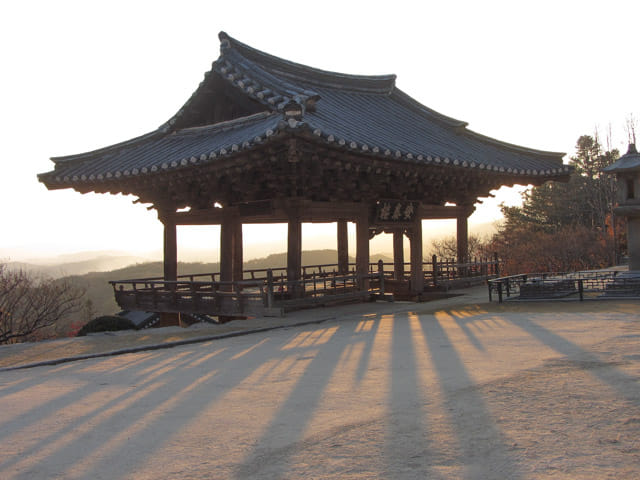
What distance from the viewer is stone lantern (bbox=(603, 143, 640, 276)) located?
13344 millimetres

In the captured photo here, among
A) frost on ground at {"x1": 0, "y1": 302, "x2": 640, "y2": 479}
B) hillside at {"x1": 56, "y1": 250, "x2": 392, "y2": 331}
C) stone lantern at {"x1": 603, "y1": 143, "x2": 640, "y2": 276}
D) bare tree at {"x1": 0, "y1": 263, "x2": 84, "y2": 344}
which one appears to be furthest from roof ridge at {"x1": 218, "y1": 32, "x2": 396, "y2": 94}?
hillside at {"x1": 56, "y1": 250, "x2": 392, "y2": 331}

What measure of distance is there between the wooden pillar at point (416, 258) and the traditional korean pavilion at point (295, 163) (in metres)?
0.04

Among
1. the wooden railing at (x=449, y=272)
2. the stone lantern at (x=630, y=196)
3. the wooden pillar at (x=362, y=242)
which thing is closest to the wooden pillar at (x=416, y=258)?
the wooden railing at (x=449, y=272)

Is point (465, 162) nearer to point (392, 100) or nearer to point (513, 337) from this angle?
point (392, 100)

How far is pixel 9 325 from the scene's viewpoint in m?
23.7

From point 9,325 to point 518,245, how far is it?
2962 cm

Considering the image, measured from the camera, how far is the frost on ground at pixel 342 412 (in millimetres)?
3326

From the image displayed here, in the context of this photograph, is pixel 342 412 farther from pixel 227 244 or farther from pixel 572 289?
pixel 227 244

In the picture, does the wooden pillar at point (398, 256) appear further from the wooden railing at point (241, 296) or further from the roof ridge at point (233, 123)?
the roof ridge at point (233, 123)

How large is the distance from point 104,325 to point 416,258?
28.8 ft

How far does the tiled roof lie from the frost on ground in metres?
5.19

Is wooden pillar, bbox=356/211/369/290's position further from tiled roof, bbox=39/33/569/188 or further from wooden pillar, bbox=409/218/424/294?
tiled roof, bbox=39/33/569/188

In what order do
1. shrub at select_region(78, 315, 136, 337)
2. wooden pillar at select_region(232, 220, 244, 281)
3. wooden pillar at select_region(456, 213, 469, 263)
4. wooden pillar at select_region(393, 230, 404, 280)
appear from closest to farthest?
shrub at select_region(78, 315, 136, 337) < wooden pillar at select_region(232, 220, 244, 281) < wooden pillar at select_region(456, 213, 469, 263) < wooden pillar at select_region(393, 230, 404, 280)

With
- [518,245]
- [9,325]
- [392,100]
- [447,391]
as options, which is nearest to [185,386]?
A: [447,391]
